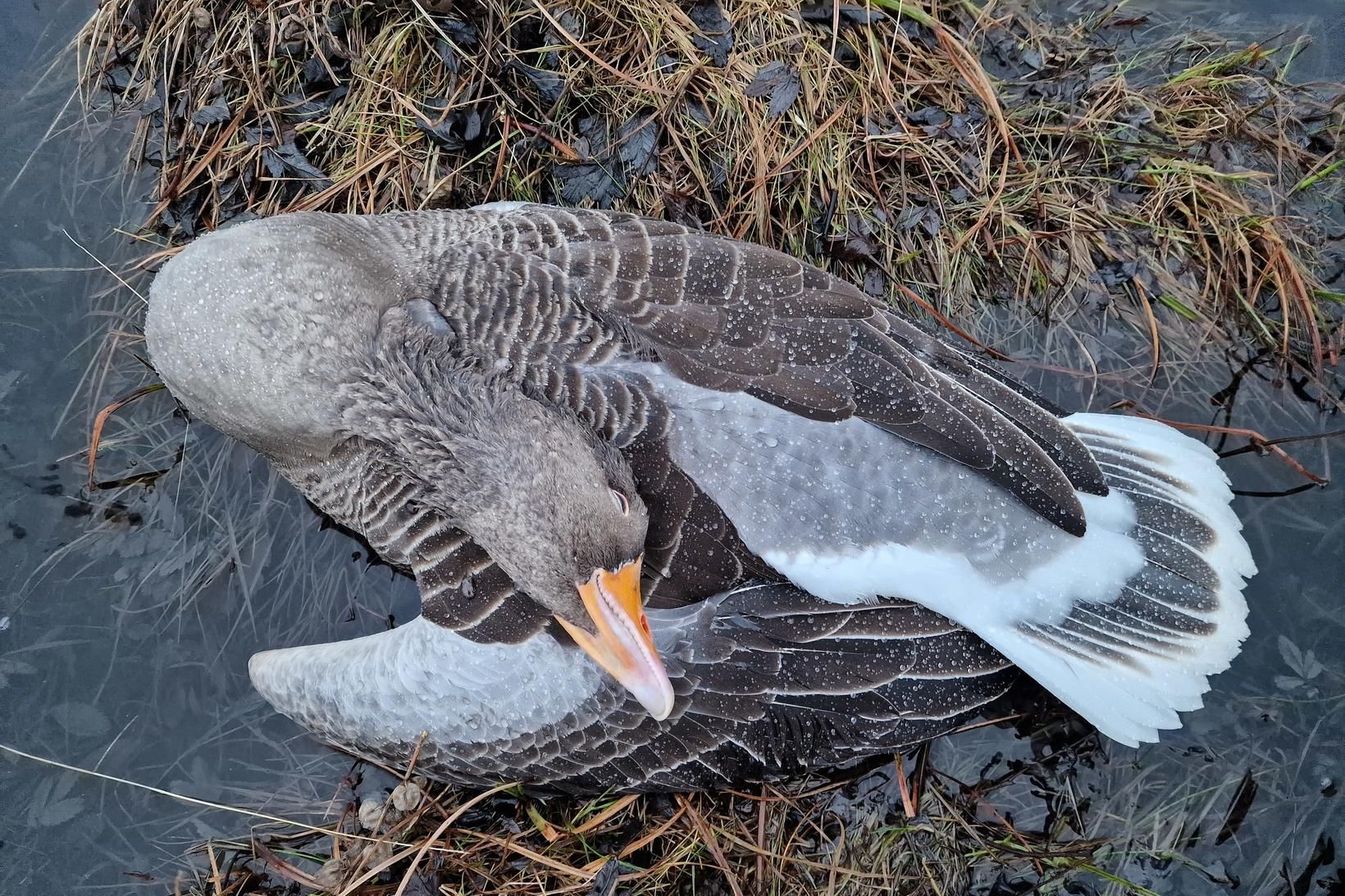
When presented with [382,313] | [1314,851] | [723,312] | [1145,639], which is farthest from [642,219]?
[1314,851]

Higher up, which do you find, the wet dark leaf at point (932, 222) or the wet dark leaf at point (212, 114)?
the wet dark leaf at point (212, 114)

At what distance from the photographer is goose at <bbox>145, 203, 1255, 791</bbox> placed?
9.74 ft

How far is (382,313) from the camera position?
10.2 feet

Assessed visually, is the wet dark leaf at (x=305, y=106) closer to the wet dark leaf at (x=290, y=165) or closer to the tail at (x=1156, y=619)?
the wet dark leaf at (x=290, y=165)

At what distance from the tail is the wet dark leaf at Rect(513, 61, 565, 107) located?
2849mm

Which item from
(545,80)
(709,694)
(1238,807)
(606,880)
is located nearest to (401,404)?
(709,694)

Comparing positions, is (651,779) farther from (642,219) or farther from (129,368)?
(129,368)

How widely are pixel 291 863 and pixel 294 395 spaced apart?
2.06m

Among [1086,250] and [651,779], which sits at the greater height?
[1086,250]

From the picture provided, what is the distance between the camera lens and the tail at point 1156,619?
3.12m

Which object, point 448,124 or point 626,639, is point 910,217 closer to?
point 448,124

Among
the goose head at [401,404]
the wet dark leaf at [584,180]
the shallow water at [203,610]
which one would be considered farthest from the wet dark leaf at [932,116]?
the goose head at [401,404]

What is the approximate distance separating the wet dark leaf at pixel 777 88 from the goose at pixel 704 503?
49.2 inches

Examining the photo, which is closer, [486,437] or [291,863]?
[486,437]
